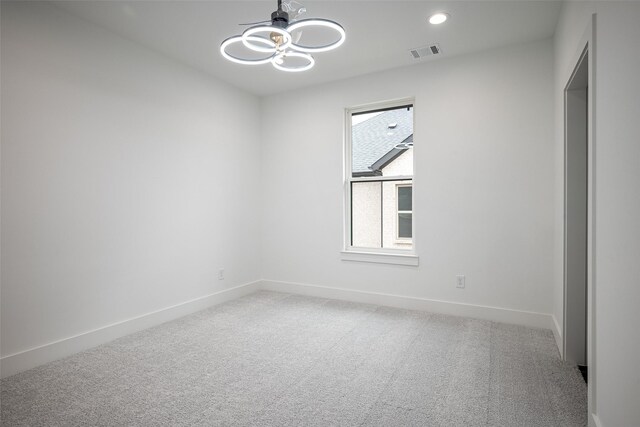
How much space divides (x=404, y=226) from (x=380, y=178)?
2.04 ft

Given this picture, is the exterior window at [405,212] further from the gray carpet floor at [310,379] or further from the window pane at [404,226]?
the gray carpet floor at [310,379]

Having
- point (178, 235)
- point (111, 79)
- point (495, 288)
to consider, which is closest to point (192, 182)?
point (178, 235)

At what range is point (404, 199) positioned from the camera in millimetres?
4152

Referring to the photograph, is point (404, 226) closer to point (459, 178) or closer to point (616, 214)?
point (459, 178)

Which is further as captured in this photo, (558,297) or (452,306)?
(452,306)

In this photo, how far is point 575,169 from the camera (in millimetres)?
2590

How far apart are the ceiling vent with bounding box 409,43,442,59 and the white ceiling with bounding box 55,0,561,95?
0.20 ft

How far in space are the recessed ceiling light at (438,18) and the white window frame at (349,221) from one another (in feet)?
3.36

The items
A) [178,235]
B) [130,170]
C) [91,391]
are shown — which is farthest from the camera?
[178,235]

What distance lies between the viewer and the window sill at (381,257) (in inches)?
157

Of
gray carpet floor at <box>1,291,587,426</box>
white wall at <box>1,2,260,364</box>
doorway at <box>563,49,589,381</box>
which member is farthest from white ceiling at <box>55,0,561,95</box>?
gray carpet floor at <box>1,291,587,426</box>

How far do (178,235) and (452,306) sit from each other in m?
2.94

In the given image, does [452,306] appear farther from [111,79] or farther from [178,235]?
[111,79]

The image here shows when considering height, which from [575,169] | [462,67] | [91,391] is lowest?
[91,391]
